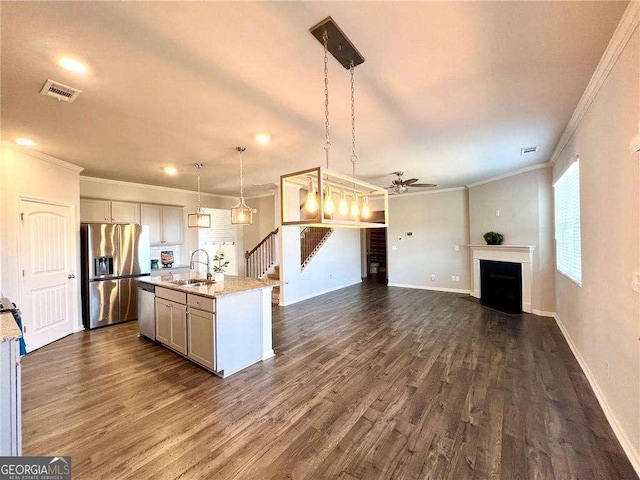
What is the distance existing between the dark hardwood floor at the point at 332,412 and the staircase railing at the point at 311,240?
131 inches

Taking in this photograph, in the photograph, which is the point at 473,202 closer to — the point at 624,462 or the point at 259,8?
the point at 624,462

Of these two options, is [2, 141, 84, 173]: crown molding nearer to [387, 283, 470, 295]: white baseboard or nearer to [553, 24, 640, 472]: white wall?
[553, 24, 640, 472]: white wall

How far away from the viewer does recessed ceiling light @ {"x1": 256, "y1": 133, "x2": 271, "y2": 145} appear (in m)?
3.30

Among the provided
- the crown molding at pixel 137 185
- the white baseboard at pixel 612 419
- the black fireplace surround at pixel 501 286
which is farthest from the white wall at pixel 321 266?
the white baseboard at pixel 612 419

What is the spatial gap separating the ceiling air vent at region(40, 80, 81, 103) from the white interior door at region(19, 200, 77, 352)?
233 centimetres

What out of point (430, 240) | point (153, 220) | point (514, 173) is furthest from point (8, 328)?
point (430, 240)

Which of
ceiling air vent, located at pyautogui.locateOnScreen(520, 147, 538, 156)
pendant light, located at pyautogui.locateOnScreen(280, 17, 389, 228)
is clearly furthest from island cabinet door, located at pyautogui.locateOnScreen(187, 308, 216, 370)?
ceiling air vent, located at pyautogui.locateOnScreen(520, 147, 538, 156)

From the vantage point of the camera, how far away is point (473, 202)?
255 inches

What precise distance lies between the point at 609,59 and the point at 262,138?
3146 mm

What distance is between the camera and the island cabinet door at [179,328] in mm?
3279

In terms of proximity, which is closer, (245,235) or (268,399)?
(268,399)

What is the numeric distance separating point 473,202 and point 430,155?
3000 mm

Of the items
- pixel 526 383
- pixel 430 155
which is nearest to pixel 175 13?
pixel 430 155

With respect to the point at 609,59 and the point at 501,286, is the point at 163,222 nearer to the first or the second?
the point at 609,59
